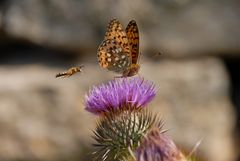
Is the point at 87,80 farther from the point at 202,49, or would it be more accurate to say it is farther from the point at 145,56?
the point at 202,49

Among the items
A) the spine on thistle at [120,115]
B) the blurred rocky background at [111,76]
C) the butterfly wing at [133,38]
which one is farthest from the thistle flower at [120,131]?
the blurred rocky background at [111,76]

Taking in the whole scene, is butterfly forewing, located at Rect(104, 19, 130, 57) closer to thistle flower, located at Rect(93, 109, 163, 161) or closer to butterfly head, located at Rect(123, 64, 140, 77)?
butterfly head, located at Rect(123, 64, 140, 77)

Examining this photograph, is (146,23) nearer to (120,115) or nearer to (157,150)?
(120,115)

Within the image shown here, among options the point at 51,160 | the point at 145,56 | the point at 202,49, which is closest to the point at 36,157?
the point at 51,160

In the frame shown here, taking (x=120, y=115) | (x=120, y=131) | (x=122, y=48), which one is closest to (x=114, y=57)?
(x=122, y=48)

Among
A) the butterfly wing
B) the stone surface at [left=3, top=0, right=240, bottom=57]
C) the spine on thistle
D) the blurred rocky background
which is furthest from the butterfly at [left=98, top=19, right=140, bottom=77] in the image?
the stone surface at [left=3, top=0, right=240, bottom=57]
